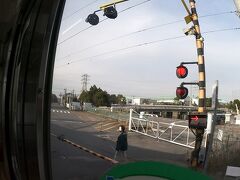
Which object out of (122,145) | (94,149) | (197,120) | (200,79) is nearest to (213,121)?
(197,120)

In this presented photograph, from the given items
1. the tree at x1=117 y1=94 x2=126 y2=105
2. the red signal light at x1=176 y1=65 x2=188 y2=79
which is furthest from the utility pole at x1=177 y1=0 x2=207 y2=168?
the tree at x1=117 y1=94 x2=126 y2=105

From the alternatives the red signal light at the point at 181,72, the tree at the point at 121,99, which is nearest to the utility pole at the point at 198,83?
the red signal light at the point at 181,72

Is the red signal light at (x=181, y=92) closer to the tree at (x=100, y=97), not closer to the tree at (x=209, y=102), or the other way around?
the tree at (x=209, y=102)

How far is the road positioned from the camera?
1.89m

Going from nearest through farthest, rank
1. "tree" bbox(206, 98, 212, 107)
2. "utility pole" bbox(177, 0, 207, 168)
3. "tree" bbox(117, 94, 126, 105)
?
"utility pole" bbox(177, 0, 207, 168), "tree" bbox(206, 98, 212, 107), "tree" bbox(117, 94, 126, 105)

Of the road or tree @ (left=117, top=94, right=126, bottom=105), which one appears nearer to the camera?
the road

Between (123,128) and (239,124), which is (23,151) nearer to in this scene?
(123,128)

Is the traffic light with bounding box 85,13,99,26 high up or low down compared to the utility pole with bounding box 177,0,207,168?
up

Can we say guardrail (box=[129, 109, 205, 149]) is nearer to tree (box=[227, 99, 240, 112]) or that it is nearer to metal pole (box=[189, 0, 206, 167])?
metal pole (box=[189, 0, 206, 167])

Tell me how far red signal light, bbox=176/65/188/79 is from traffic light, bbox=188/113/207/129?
0.51 ft

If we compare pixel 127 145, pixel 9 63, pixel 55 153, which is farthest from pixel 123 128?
pixel 9 63

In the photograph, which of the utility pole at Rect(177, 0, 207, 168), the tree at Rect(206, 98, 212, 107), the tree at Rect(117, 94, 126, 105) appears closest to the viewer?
the utility pole at Rect(177, 0, 207, 168)

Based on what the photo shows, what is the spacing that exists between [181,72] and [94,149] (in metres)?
0.46

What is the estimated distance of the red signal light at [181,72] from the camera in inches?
71.8
